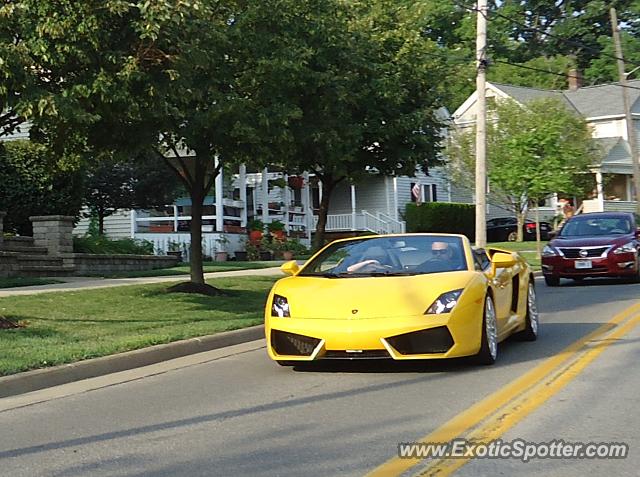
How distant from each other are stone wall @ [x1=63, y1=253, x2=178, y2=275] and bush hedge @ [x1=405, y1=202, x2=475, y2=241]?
65.0 feet

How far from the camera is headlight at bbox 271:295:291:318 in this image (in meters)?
8.82

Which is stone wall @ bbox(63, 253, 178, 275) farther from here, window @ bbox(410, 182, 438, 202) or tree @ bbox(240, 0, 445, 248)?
window @ bbox(410, 182, 438, 202)

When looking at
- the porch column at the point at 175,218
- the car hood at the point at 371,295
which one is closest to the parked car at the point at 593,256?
the car hood at the point at 371,295

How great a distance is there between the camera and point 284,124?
14453mm

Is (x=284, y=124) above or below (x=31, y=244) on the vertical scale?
above

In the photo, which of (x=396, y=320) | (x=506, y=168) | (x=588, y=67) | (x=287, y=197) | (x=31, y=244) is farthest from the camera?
(x=588, y=67)

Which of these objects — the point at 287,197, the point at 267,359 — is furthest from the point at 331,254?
the point at 287,197

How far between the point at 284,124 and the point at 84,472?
939cm

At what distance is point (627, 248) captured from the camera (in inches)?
744

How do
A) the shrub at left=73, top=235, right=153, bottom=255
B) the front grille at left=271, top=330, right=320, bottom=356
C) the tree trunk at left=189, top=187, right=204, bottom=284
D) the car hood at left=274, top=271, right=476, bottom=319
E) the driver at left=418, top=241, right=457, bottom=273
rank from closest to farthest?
1. the car hood at left=274, top=271, right=476, bottom=319
2. the front grille at left=271, top=330, right=320, bottom=356
3. the driver at left=418, top=241, right=457, bottom=273
4. the tree trunk at left=189, top=187, right=204, bottom=284
5. the shrub at left=73, top=235, right=153, bottom=255

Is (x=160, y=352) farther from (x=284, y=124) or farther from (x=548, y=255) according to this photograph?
(x=548, y=255)

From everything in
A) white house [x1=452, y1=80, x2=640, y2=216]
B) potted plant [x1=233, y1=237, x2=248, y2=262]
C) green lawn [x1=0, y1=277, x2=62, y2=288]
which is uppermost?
white house [x1=452, y1=80, x2=640, y2=216]

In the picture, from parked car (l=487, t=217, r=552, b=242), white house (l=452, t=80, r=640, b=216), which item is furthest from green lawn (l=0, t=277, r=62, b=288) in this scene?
white house (l=452, t=80, r=640, b=216)

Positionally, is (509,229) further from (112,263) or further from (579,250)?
(579,250)
